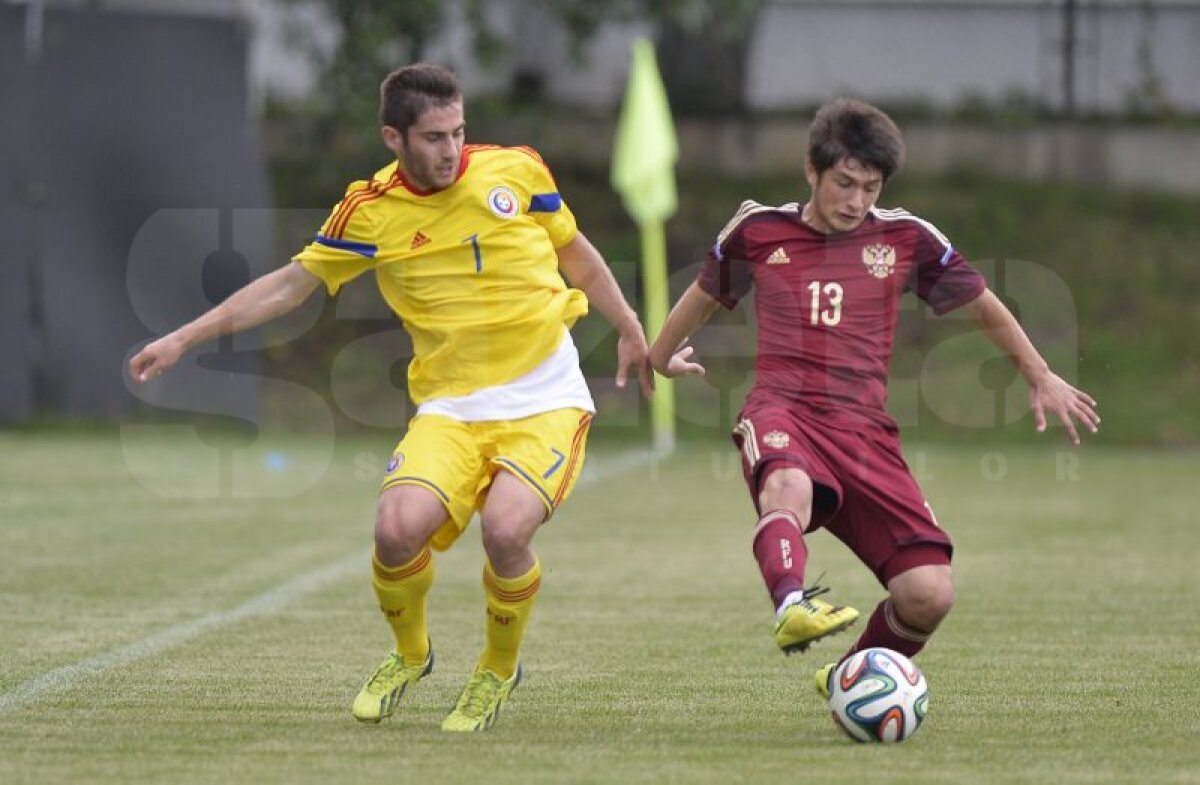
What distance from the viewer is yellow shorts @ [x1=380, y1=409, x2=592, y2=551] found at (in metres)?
5.50

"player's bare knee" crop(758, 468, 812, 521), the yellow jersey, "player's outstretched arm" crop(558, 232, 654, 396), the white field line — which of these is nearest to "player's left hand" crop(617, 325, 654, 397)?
"player's outstretched arm" crop(558, 232, 654, 396)

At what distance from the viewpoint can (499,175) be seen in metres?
5.83

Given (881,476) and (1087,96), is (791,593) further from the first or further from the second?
(1087,96)

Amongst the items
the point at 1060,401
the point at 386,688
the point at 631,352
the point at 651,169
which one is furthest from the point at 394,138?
the point at 651,169

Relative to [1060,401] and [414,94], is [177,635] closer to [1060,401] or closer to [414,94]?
[414,94]

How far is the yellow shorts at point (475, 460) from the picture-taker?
18.1 ft

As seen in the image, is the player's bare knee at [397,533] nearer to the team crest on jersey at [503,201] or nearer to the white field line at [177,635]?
the team crest on jersey at [503,201]

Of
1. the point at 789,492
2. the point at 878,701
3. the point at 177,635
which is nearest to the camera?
the point at 878,701

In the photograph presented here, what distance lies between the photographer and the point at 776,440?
18.0 ft

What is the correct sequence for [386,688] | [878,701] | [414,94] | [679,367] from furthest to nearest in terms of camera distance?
[679,367], [386,688], [414,94], [878,701]

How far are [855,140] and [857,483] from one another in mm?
965

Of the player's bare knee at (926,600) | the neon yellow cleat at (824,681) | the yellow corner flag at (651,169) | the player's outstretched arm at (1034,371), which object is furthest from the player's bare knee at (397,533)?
the yellow corner flag at (651,169)

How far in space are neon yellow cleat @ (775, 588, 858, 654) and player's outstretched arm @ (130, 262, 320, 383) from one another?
1779 millimetres

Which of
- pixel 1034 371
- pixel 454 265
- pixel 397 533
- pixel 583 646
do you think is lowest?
pixel 583 646
